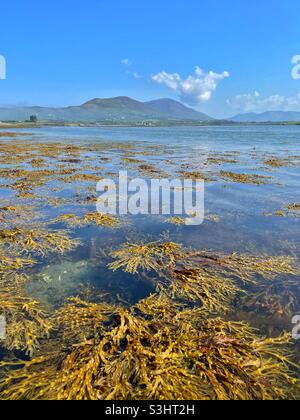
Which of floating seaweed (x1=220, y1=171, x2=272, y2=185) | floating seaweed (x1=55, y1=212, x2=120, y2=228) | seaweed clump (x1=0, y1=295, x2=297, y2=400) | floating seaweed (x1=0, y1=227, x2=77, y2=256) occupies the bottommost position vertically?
seaweed clump (x1=0, y1=295, x2=297, y2=400)

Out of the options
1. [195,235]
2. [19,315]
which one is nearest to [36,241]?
[19,315]

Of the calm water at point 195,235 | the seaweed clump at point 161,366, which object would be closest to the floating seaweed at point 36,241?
the calm water at point 195,235

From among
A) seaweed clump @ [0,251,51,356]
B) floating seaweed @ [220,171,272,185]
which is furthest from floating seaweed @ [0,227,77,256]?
floating seaweed @ [220,171,272,185]

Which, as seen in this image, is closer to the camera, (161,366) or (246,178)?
(161,366)

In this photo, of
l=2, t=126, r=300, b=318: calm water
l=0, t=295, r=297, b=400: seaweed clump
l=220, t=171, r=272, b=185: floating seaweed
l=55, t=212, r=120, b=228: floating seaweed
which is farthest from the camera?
l=220, t=171, r=272, b=185: floating seaweed

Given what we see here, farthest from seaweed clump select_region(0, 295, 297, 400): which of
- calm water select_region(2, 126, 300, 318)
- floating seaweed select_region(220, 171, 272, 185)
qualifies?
floating seaweed select_region(220, 171, 272, 185)

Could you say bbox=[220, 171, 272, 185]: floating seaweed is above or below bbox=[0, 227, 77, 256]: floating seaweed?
above

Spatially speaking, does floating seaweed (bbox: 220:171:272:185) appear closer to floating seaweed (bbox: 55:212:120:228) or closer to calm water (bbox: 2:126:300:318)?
calm water (bbox: 2:126:300:318)

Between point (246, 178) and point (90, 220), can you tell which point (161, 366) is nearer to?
point (90, 220)

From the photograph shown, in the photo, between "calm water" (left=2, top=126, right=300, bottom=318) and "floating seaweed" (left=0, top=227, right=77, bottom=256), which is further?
"floating seaweed" (left=0, top=227, right=77, bottom=256)

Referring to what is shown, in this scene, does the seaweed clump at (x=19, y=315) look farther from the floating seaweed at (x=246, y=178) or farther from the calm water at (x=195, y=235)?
the floating seaweed at (x=246, y=178)

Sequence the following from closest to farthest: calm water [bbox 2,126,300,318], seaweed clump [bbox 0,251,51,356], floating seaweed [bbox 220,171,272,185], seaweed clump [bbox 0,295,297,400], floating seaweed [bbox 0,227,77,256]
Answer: seaweed clump [bbox 0,295,297,400] < seaweed clump [bbox 0,251,51,356] < calm water [bbox 2,126,300,318] < floating seaweed [bbox 0,227,77,256] < floating seaweed [bbox 220,171,272,185]
